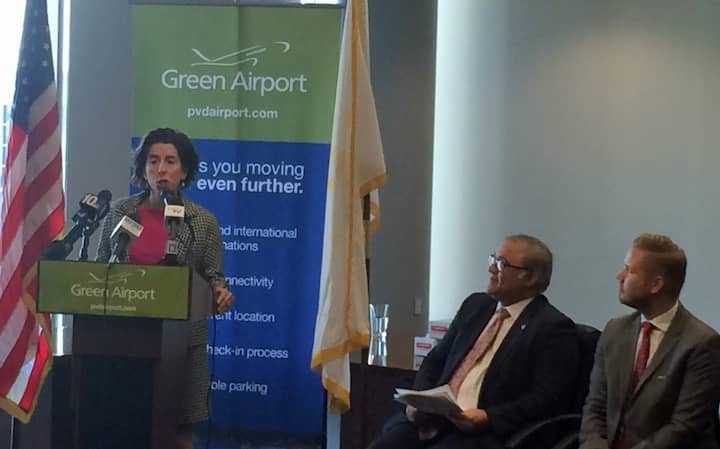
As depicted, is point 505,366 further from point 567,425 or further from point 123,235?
point 123,235

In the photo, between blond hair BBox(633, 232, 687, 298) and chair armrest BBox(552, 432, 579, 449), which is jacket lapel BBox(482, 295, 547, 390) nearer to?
chair armrest BBox(552, 432, 579, 449)

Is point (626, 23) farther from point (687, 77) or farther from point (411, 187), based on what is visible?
point (411, 187)

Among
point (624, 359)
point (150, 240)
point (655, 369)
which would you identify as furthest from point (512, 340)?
point (150, 240)

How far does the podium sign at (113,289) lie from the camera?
2.88 meters

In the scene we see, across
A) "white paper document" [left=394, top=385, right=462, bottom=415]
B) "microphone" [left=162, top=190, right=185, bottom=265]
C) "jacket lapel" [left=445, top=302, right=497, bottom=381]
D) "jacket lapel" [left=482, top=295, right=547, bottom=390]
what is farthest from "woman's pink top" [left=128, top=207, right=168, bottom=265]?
"jacket lapel" [left=482, top=295, right=547, bottom=390]

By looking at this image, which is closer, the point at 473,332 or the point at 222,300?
the point at 222,300

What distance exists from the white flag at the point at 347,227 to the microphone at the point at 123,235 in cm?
76

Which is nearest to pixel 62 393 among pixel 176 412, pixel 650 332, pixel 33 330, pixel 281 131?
pixel 33 330

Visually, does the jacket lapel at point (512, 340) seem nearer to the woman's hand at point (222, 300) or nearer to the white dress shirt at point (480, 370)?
the white dress shirt at point (480, 370)

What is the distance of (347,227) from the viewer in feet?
11.1

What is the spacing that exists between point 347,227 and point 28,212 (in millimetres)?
1284

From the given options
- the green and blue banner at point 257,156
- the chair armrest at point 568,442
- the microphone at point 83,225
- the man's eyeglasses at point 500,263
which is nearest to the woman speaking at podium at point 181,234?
the microphone at point 83,225

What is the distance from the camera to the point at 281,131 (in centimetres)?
399

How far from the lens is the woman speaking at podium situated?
313 centimetres
